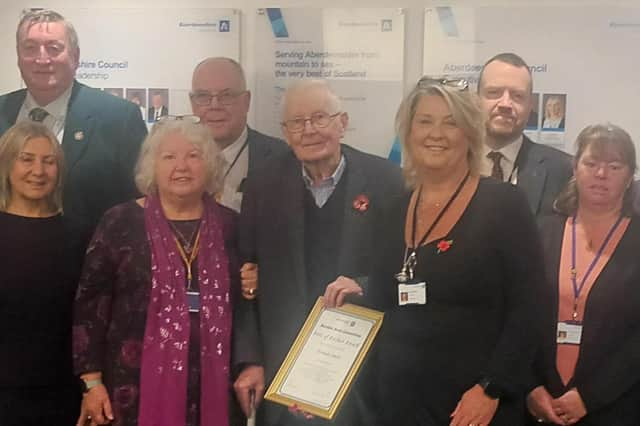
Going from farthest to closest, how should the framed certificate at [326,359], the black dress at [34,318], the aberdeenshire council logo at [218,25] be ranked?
the aberdeenshire council logo at [218,25]
the black dress at [34,318]
the framed certificate at [326,359]

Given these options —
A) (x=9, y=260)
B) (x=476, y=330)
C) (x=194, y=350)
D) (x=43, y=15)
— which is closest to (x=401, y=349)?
(x=476, y=330)

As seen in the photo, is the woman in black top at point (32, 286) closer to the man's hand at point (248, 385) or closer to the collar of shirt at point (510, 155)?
the man's hand at point (248, 385)

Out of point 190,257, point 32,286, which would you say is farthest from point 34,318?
point 190,257

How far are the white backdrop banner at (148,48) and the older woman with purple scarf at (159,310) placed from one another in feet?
1.83

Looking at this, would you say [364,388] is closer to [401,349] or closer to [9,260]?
[401,349]

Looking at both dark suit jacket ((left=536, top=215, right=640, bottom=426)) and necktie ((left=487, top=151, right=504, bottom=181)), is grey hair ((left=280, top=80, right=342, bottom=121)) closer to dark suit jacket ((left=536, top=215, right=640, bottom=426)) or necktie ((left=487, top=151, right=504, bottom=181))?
necktie ((left=487, top=151, right=504, bottom=181))

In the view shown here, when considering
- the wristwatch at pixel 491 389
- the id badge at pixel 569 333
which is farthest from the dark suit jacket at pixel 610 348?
the wristwatch at pixel 491 389

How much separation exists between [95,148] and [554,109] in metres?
1.82

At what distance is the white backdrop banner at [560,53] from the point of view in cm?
272

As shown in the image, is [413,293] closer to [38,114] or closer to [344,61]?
[344,61]

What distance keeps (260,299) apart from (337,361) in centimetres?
37

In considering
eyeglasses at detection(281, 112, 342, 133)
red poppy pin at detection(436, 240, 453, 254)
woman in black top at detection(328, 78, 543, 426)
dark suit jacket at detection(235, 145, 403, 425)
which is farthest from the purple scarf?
red poppy pin at detection(436, 240, 453, 254)

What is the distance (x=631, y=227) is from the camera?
245cm

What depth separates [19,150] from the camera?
258cm
